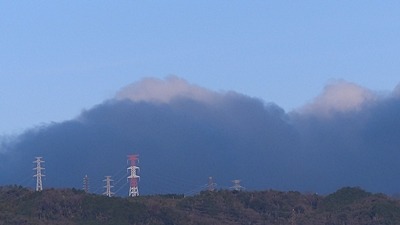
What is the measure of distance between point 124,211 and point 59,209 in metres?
6.26

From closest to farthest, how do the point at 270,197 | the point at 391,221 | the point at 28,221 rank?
1. the point at 28,221
2. the point at 391,221
3. the point at 270,197

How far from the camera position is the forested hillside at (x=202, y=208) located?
97875mm

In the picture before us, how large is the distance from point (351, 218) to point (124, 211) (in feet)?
70.0

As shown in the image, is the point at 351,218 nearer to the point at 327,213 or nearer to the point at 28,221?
the point at 327,213

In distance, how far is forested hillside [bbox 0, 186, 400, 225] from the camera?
3853 inches

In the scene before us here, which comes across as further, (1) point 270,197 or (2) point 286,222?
(1) point 270,197

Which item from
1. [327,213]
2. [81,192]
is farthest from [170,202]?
[327,213]

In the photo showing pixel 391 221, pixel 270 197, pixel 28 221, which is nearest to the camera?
pixel 28 221

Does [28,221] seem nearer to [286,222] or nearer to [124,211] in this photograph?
[124,211]

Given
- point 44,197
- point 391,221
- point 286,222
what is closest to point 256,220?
point 286,222

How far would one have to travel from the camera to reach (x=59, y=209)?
99.4 meters

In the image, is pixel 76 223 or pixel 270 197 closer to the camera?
pixel 76 223

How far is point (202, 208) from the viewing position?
4161 inches

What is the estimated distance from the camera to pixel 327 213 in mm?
105938
